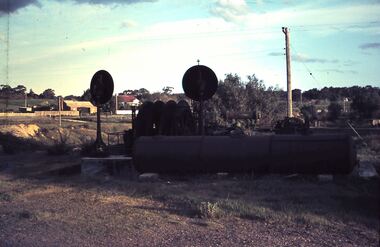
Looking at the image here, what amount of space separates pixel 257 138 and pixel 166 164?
2456 millimetres

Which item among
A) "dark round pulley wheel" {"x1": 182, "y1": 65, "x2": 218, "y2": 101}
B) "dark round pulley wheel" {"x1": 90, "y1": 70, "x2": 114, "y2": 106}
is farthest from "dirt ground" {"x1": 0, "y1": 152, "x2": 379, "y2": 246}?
"dark round pulley wheel" {"x1": 90, "y1": 70, "x2": 114, "y2": 106}

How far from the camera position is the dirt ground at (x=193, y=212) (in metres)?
7.59

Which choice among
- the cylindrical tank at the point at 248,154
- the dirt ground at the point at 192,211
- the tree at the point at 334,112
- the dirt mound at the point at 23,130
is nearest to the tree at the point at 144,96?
the dirt mound at the point at 23,130

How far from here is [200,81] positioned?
1742cm

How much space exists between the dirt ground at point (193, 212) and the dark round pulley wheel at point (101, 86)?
4951mm

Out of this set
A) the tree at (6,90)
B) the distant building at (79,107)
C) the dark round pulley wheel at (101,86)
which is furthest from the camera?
the distant building at (79,107)

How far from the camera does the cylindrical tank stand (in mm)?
12438

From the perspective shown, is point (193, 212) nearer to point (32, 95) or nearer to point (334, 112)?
point (334, 112)

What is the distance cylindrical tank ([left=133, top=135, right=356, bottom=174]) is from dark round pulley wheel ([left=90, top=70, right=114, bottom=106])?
485 cm

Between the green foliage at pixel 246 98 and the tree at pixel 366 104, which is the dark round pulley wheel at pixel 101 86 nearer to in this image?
the green foliage at pixel 246 98

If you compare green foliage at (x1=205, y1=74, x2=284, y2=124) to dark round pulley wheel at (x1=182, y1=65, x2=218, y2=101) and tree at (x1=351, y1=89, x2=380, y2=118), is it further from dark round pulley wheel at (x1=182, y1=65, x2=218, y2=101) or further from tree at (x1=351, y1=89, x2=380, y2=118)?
tree at (x1=351, y1=89, x2=380, y2=118)

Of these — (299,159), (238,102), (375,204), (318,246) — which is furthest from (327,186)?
(238,102)

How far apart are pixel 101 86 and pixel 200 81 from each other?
3.64m

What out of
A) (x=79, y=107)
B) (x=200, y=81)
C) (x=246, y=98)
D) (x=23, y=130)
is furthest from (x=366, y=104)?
(x=79, y=107)
